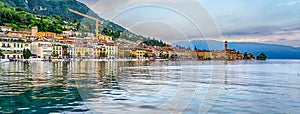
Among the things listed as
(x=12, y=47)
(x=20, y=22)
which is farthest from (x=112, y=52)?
(x=20, y=22)

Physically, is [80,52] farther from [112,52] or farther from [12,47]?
[12,47]

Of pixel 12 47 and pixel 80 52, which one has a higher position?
pixel 12 47

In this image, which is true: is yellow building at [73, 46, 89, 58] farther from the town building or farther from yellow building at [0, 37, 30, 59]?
yellow building at [0, 37, 30, 59]

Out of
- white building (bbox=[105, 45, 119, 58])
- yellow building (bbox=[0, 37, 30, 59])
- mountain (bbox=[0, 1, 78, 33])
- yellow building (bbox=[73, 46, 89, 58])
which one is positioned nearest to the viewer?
yellow building (bbox=[0, 37, 30, 59])

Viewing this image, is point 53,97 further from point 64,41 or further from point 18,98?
point 64,41

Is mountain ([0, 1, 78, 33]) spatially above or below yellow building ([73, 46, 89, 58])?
above

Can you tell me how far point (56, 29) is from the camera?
157 metres

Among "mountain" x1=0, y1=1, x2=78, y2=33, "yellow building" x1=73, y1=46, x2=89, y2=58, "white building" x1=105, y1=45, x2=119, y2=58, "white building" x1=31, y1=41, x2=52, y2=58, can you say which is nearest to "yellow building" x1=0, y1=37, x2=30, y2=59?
"white building" x1=31, y1=41, x2=52, y2=58

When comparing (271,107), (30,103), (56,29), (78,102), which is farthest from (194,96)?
(56,29)

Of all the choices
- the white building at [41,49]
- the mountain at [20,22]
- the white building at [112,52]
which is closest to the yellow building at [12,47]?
the white building at [41,49]

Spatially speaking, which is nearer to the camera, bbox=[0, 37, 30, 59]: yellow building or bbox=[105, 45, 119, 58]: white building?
bbox=[0, 37, 30, 59]: yellow building

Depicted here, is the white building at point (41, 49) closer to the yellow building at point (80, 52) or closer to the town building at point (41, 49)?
the town building at point (41, 49)

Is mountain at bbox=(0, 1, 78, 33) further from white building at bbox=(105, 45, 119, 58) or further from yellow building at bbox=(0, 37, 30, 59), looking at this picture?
white building at bbox=(105, 45, 119, 58)

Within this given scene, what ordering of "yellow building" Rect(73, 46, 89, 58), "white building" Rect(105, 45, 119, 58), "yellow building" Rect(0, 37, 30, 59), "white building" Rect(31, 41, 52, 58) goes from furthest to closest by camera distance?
"yellow building" Rect(73, 46, 89, 58), "white building" Rect(105, 45, 119, 58), "white building" Rect(31, 41, 52, 58), "yellow building" Rect(0, 37, 30, 59)
